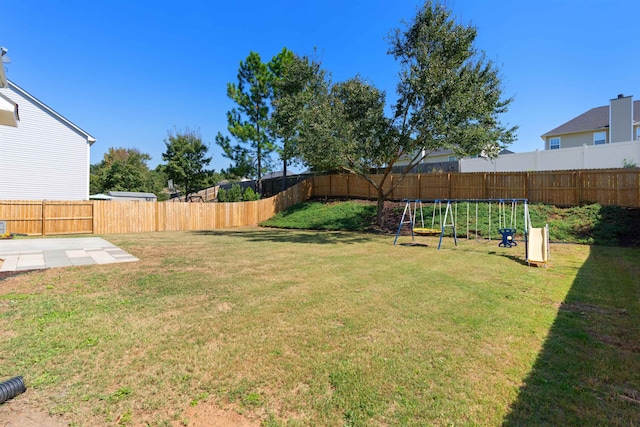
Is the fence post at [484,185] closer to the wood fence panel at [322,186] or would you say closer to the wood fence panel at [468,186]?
the wood fence panel at [468,186]

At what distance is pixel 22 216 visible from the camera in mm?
13789

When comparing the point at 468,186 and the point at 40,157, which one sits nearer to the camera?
the point at 468,186

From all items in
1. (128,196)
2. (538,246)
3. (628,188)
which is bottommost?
(538,246)

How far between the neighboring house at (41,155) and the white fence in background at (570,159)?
74.8 ft

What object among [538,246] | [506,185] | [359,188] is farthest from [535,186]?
[359,188]

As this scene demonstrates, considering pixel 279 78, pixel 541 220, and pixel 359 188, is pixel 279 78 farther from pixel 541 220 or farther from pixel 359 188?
pixel 541 220

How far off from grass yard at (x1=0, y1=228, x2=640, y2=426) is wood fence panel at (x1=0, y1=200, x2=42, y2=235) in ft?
36.4

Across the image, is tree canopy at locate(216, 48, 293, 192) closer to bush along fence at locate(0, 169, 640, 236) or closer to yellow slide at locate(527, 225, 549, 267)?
bush along fence at locate(0, 169, 640, 236)

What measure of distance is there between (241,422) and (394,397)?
1.08 metres

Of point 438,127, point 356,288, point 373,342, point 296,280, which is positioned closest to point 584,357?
point 373,342

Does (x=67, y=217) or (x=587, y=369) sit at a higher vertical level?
(x=67, y=217)

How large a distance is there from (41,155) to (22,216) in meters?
5.24

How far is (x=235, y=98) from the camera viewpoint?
24484mm

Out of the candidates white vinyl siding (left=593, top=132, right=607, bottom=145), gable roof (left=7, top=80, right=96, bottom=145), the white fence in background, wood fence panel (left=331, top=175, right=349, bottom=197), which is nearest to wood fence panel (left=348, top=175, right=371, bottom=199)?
wood fence panel (left=331, top=175, right=349, bottom=197)
